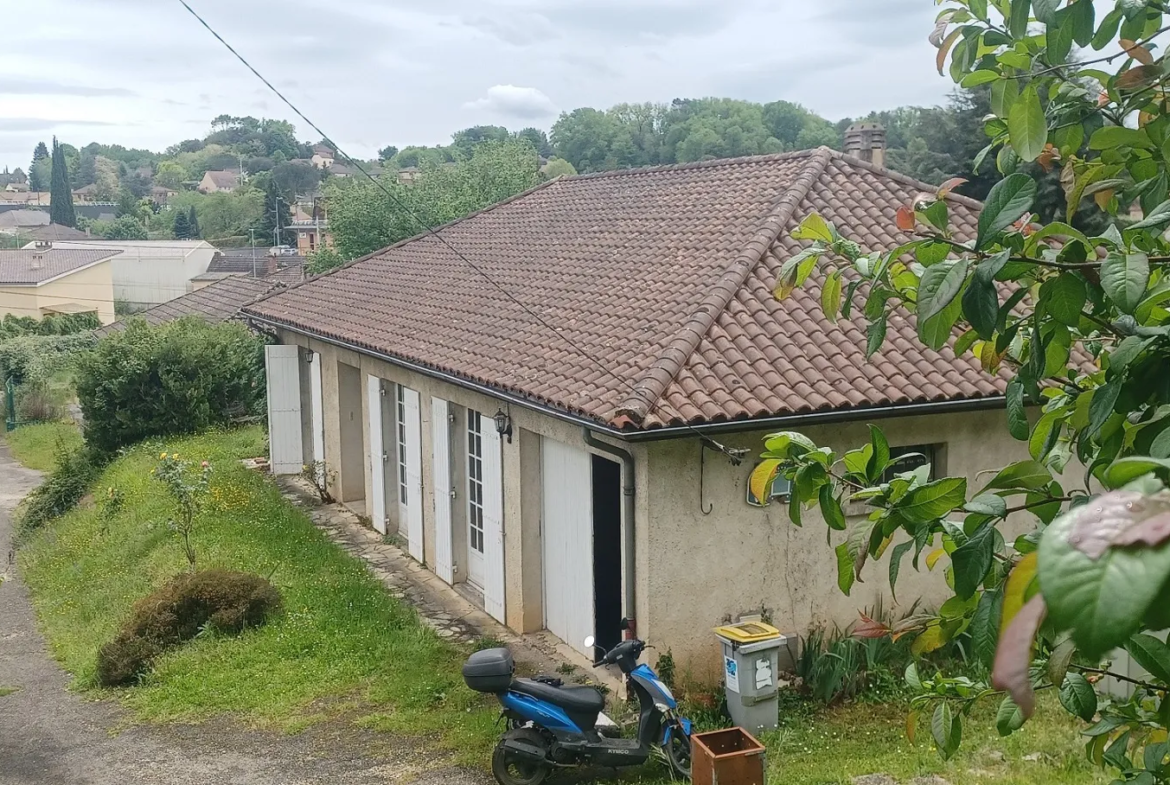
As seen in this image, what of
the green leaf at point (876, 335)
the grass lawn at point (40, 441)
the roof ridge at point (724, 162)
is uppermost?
the roof ridge at point (724, 162)

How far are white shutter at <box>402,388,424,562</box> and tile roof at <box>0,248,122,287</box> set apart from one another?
44.0 meters

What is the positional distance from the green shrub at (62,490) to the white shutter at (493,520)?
1323cm

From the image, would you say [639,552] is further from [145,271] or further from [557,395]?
[145,271]

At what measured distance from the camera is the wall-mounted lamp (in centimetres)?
1077

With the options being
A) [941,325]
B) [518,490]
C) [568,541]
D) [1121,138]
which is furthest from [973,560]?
[518,490]

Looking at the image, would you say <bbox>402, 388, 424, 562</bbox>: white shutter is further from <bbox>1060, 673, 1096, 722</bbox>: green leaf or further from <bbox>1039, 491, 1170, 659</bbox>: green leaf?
<bbox>1039, 491, 1170, 659</bbox>: green leaf

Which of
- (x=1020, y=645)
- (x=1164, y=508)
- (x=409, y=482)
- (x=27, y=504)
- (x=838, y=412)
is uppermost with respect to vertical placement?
(x=1164, y=508)

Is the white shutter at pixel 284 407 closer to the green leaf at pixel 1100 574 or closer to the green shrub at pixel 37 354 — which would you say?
the green shrub at pixel 37 354

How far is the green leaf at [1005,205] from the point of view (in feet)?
7.06

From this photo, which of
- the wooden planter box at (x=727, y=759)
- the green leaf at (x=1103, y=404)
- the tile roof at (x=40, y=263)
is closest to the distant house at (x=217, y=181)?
the tile roof at (x=40, y=263)

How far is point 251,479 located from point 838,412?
12587 millimetres

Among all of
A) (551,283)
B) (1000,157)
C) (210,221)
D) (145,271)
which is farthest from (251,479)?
(210,221)

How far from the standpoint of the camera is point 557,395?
9.26 metres

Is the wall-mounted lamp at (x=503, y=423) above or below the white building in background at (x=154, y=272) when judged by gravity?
below
